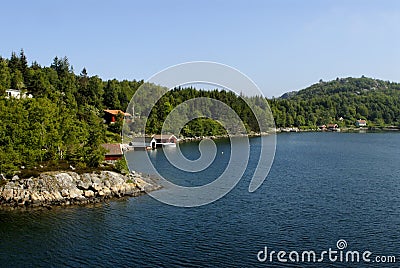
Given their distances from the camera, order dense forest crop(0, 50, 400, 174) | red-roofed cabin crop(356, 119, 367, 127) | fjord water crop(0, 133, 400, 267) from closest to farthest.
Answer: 1. fjord water crop(0, 133, 400, 267)
2. dense forest crop(0, 50, 400, 174)
3. red-roofed cabin crop(356, 119, 367, 127)

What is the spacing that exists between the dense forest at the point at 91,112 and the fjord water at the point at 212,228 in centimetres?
781

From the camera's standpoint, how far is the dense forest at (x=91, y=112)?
34.0 metres

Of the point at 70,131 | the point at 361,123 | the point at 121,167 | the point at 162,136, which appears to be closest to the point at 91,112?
the point at 162,136

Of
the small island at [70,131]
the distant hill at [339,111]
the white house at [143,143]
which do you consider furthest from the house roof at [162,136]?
the distant hill at [339,111]

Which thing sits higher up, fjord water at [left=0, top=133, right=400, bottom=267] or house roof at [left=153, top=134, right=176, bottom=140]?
house roof at [left=153, top=134, right=176, bottom=140]

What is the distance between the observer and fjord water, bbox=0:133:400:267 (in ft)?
65.0

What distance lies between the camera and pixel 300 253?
20.3 m

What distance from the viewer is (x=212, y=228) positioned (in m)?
23.8

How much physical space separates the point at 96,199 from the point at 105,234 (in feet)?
22.7

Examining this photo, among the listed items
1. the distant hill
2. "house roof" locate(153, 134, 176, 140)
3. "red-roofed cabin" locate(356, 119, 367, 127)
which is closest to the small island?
"house roof" locate(153, 134, 176, 140)

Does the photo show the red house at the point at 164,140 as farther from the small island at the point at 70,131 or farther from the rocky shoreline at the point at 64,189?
the rocky shoreline at the point at 64,189

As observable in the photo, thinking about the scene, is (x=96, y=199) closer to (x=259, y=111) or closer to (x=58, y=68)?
(x=58, y=68)

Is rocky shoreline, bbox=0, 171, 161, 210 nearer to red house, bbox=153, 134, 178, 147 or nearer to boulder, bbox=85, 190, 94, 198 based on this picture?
boulder, bbox=85, 190, 94, 198

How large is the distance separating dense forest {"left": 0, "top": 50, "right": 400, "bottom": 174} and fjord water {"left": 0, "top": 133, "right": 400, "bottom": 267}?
307 inches
